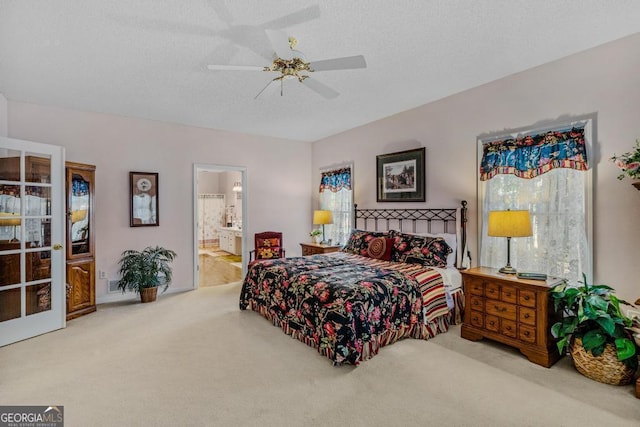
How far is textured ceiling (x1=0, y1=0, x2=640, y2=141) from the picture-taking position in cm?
224

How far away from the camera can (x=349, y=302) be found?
8.94 ft

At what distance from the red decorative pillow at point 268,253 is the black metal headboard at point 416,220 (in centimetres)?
147

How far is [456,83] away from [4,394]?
16.1 feet

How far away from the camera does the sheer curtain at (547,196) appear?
2953mm

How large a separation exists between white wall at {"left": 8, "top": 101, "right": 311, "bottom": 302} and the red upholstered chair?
27cm

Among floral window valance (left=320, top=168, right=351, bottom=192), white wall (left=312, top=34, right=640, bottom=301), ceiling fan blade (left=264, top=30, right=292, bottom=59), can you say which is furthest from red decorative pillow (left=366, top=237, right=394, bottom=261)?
ceiling fan blade (left=264, top=30, right=292, bottom=59)

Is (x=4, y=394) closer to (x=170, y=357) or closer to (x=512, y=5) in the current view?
(x=170, y=357)

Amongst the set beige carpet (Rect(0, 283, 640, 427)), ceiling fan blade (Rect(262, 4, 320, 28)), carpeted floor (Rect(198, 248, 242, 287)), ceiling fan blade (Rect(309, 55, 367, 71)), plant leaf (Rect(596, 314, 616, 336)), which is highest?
ceiling fan blade (Rect(262, 4, 320, 28))

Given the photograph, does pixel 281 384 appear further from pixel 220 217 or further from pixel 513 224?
pixel 220 217

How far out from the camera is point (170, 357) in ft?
9.41

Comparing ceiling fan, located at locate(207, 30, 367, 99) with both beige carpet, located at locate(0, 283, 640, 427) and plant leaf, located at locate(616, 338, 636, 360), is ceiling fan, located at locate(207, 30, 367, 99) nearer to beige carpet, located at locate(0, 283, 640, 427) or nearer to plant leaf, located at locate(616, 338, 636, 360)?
beige carpet, located at locate(0, 283, 640, 427)

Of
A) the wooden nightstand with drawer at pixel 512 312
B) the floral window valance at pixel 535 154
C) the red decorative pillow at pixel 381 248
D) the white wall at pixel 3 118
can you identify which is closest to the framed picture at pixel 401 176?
the red decorative pillow at pixel 381 248

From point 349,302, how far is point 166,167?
12.7 feet

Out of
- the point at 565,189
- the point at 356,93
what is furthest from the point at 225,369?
the point at 565,189
